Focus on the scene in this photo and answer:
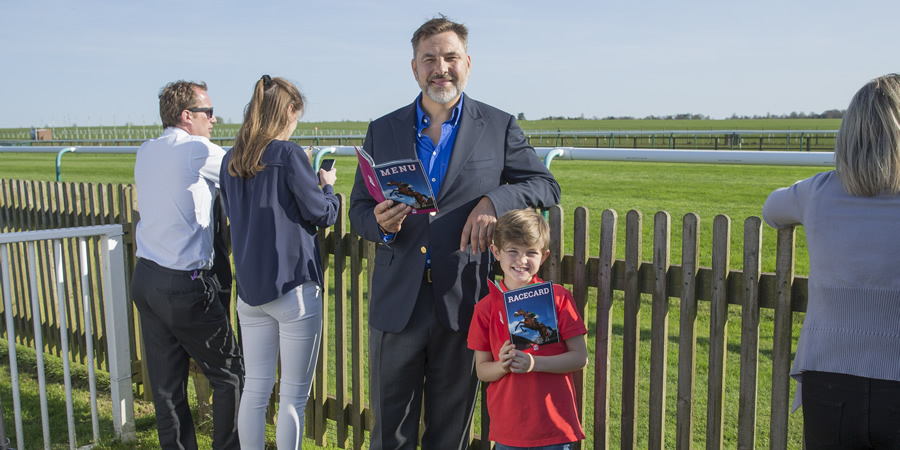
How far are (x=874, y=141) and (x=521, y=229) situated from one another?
1.21 meters

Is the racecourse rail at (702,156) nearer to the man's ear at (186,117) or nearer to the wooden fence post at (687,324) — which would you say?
the wooden fence post at (687,324)

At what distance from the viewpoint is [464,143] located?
9.86 ft

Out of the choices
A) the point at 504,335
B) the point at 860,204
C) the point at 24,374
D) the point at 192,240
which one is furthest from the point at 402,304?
the point at 24,374

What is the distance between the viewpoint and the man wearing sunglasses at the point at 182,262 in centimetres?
360

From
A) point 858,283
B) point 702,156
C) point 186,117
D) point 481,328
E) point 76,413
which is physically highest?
point 186,117

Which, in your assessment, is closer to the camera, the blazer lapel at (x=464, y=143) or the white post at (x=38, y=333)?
the blazer lapel at (x=464, y=143)

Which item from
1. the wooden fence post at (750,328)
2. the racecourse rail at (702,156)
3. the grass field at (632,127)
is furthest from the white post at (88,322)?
the grass field at (632,127)

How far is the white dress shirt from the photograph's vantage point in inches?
141

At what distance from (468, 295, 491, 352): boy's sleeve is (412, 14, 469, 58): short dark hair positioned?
3.86 ft

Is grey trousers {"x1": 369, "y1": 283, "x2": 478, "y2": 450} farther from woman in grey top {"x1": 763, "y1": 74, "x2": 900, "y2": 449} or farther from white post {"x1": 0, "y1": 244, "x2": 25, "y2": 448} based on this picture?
white post {"x1": 0, "y1": 244, "x2": 25, "y2": 448}

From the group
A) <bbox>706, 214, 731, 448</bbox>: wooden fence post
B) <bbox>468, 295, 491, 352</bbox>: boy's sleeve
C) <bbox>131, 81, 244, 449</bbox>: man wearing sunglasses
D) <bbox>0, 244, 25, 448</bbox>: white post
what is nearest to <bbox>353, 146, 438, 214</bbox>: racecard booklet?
<bbox>468, 295, 491, 352</bbox>: boy's sleeve

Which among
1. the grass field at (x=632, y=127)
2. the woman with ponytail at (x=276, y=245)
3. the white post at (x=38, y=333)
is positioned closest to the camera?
the woman with ponytail at (x=276, y=245)

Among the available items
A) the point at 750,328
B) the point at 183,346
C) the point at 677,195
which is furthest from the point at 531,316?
the point at 677,195

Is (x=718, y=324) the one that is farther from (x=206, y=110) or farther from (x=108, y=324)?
(x=108, y=324)
